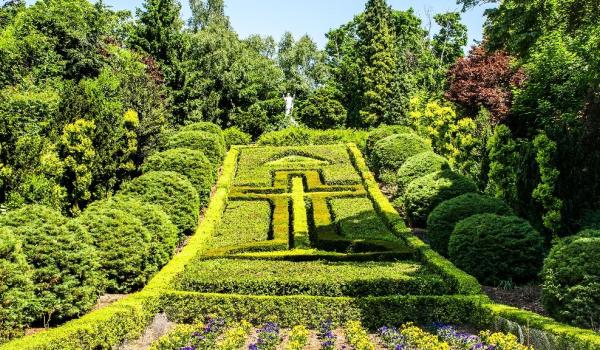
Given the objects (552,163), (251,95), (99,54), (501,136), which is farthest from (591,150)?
(251,95)

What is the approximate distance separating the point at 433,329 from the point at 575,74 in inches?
464

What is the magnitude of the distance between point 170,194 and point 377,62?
100ft

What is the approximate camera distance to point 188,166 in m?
20.4

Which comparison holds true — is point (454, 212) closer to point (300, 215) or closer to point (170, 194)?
point (300, 215)

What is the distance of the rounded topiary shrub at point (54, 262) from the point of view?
929 cm

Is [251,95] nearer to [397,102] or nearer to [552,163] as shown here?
[397,102]

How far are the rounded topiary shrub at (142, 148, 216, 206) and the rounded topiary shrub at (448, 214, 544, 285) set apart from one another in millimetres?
10428

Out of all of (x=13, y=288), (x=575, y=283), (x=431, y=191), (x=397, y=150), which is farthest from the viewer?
(x=397, y=150)

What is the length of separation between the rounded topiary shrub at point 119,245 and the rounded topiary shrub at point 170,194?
3.59 meters

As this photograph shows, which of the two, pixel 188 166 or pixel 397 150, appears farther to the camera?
pixel 397 150

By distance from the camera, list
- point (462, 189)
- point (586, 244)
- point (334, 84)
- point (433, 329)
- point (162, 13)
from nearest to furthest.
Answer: point (586, 244)
point (433, 329)
point (462, 189)
point (162, 13)
point (334, 84)

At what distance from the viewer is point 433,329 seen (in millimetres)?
10625

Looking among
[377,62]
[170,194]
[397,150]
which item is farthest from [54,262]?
[377,62]

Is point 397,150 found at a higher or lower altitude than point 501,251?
higher
